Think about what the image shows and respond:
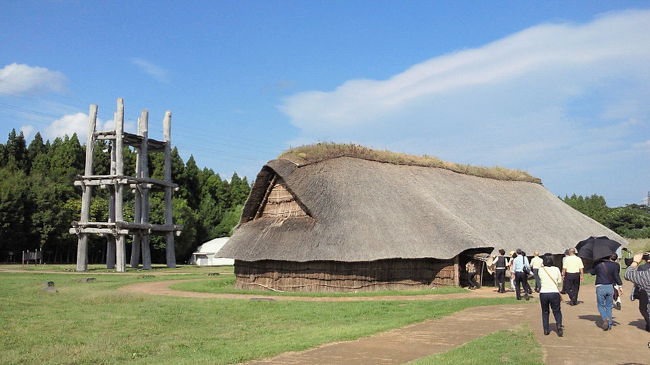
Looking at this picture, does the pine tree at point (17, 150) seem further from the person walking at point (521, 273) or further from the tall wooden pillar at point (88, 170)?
the person walking at point (521, 273)

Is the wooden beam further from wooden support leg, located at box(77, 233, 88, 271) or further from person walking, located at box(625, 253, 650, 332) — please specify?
person walking, located at box(625, 253, 650, 332)

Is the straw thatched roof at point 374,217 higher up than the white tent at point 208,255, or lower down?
higher up

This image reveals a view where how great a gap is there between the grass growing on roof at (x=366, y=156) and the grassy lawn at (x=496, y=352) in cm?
1878

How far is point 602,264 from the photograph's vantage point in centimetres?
1441

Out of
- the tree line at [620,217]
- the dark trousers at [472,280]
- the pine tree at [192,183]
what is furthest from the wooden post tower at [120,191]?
the tree line at [620,217]

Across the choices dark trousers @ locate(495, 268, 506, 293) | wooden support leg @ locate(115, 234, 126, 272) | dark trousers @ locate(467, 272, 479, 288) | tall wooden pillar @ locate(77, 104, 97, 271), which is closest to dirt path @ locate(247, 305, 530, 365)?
dark trousers @ locate(495, 268, 506, 293)

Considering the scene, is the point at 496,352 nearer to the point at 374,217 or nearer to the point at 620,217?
the point at 374,217

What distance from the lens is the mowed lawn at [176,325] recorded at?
11711mm

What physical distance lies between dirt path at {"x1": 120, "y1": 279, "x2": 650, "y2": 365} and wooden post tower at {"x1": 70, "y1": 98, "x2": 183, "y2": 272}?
35.7 m

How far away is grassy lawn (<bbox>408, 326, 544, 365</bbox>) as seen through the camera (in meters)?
9.95

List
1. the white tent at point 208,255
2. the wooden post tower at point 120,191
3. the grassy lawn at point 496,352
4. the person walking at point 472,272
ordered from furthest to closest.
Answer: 1. the white tent at point 208,255
2. the wooden post tower at point 120,191
3. the person walking at point 472,272
4. the grassy lawn at point 496,352

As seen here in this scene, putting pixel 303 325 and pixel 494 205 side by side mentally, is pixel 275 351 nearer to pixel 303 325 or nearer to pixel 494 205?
pixel 303 325

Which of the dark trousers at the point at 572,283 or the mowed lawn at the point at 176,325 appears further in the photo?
the dark trousers at the point at 572,283

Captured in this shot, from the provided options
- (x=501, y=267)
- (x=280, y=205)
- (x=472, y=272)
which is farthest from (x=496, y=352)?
(x=280, y=205)
